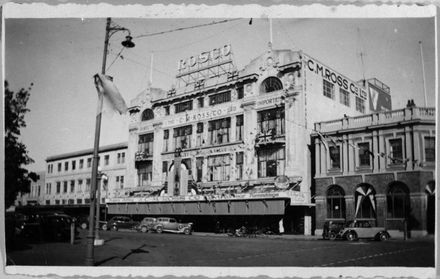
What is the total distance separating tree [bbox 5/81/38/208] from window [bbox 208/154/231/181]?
8832 millimetres

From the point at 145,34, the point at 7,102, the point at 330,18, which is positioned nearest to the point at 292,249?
the point at 330,18

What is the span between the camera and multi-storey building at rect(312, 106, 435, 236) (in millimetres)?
10531

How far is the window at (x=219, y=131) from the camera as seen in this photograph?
18172 mm

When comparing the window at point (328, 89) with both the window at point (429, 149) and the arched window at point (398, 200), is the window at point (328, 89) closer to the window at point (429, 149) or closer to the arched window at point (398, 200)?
the arched window at point (398, 200)

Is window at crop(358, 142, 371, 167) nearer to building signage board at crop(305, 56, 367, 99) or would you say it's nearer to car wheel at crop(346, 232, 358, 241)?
car wheel at crop(346, 232, 358, 241)

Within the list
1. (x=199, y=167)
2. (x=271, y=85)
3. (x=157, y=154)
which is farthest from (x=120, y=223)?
(x=271, y=85)

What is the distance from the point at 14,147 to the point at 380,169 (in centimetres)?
1113

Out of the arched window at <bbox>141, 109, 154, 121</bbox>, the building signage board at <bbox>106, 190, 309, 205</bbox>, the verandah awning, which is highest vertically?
the arched window at <bbox>141, 109, 154, 121</bbox>

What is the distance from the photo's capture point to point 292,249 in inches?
472

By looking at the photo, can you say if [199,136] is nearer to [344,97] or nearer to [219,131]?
[219,131]

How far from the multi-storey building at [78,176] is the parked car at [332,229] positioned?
880cm

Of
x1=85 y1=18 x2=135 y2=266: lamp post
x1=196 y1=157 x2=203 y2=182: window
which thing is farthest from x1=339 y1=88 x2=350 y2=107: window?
x1=85 y1=18 x2=135 y2=266: lamp post

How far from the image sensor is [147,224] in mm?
17234

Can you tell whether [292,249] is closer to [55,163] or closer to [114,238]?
[114,238]
